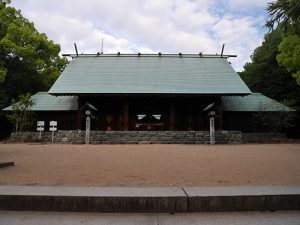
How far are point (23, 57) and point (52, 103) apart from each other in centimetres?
→ 731

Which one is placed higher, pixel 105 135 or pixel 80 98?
pixel 80 98

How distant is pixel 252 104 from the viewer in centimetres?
2483

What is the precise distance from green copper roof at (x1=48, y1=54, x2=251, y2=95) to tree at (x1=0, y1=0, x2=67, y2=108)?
5317 millimetres

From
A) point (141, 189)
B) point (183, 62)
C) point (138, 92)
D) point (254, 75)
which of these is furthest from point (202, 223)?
point (254, 75)

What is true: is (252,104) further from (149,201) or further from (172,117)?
(149,201)

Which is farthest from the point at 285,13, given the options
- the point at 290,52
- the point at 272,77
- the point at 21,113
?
the point at 272,77

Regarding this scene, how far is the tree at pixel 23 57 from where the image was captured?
26.6 meters

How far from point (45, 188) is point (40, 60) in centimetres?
2751

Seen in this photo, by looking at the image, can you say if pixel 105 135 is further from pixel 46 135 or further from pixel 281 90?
pixel 281 90

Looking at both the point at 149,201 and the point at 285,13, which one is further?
the point at 285,13

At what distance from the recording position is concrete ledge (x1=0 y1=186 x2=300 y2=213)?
405 centimetres

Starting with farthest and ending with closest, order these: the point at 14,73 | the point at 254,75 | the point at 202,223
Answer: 1. the point at 254,75
2. the point at 14,73
3. the point at 202,223

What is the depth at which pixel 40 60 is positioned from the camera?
29.5 m

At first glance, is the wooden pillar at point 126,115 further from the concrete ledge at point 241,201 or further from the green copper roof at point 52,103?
the concrete ledge at point 241,201
